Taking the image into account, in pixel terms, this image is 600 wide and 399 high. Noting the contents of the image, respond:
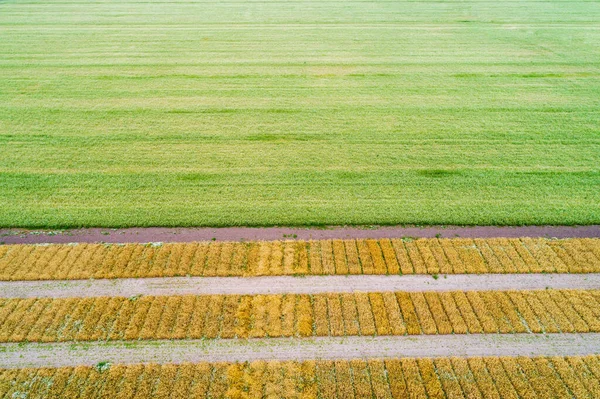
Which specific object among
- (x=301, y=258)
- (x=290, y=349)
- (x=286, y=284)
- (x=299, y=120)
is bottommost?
(x=290, y=349)

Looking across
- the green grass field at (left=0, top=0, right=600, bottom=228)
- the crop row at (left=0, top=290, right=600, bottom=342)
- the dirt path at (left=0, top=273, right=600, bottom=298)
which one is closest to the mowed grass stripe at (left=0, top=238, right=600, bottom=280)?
the dirt path at (left=0, top=273, right=600, bottom=298)

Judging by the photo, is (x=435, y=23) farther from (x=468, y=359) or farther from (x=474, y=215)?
(x=468, y=359)

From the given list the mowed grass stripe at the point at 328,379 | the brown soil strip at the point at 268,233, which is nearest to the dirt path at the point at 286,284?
the brown soil strip at the point at 268,233

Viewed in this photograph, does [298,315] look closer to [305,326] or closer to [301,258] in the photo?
[305,326]

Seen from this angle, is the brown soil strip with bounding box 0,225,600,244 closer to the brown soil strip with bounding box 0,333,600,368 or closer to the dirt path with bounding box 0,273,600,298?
the dirt path with bounding box 0,273,600,298

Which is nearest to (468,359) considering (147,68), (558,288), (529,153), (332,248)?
(558,288)

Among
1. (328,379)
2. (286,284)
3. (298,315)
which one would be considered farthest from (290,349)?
(286,284)
